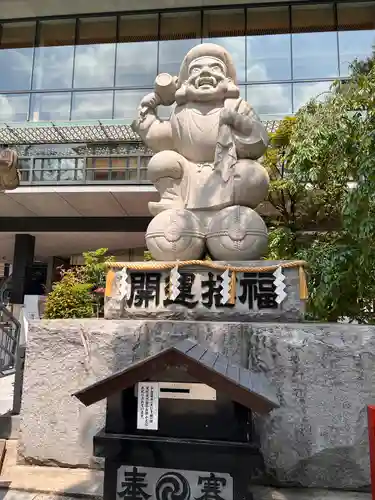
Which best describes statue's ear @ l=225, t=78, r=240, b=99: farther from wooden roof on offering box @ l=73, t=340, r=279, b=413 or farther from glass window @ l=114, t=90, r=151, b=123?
glass window @ l=114, t=90, r=151, b=123

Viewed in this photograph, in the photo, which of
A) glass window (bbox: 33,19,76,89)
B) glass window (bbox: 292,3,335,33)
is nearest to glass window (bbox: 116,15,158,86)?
glass window (bbox: 33,19,76,89)

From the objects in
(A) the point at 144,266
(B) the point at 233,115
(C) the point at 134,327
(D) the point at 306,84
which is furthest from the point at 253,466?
(D) the point at 306,84

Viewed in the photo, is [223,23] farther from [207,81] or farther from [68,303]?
[68,303]

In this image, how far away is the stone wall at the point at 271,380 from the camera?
3264 millimetres

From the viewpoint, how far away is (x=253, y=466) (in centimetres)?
211

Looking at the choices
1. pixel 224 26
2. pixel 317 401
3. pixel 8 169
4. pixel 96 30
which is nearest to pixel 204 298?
pixel 317 401

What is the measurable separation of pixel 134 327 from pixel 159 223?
3.39 feet

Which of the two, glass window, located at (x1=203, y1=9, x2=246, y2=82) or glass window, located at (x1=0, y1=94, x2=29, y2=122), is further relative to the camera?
glass window, located at (x1=203, y1=9, x2=246, y2=82)

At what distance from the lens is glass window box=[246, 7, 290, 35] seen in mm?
14633

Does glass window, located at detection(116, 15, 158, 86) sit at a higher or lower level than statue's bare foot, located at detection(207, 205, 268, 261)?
higher

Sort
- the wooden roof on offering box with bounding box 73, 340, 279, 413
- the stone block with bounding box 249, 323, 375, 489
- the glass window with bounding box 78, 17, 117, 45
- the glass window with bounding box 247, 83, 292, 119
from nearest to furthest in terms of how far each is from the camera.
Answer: the wooden roof on offering box with bounding box 73, 340, 279, 413
the stone block with bounding box 249, 323, 375, 489
the glass window with bounding box 247, 83, 292, 119
the glass window with bounding box 78, 17, 117, 45

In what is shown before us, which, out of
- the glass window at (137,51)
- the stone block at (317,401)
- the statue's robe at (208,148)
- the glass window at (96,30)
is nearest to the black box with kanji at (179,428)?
the stone block at (317,401)

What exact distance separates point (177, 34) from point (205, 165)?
12.3m

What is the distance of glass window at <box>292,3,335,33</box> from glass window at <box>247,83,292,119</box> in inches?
102
